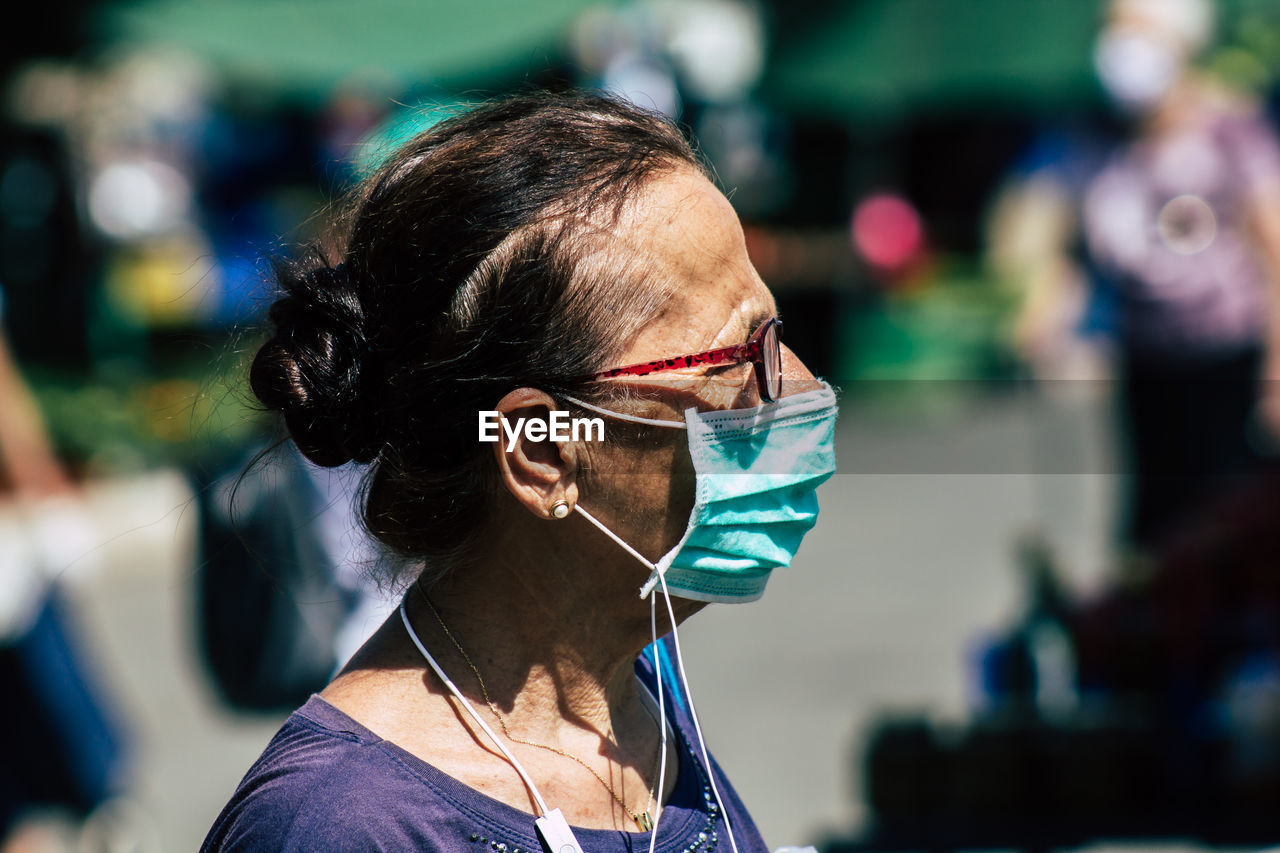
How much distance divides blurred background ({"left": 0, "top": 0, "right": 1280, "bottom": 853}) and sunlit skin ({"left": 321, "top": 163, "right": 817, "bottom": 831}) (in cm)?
38

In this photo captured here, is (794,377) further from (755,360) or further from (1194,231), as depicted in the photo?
(1194,231)

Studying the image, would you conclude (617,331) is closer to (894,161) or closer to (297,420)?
(297,420)

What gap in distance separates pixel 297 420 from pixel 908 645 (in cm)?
480

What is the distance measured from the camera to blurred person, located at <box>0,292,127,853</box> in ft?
12.1

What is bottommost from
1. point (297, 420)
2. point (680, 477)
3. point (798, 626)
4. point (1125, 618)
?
point (798, 626)

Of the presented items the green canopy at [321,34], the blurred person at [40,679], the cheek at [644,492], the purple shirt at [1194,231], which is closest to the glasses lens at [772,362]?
the cheek at [644,492]

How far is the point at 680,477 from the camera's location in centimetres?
158

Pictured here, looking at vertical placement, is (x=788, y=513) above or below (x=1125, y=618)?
above

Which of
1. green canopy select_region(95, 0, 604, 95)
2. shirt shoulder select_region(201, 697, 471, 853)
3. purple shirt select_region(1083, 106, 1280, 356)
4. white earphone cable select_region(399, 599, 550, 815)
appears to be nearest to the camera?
shirt shoulder select_region(201, 697, 471, 853)

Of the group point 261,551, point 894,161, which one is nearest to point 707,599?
point 261,551

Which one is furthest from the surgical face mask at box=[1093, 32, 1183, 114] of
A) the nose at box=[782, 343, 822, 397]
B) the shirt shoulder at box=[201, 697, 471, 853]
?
the shirt shoulder at box=[201, 697, 471, 853]

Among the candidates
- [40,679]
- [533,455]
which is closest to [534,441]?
[533,455]

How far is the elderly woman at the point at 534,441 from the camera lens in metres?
1.47

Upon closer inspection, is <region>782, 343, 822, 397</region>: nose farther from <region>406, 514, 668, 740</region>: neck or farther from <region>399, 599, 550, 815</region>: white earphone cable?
<region>399, 599, 550, 815</region>: white earphone cable
